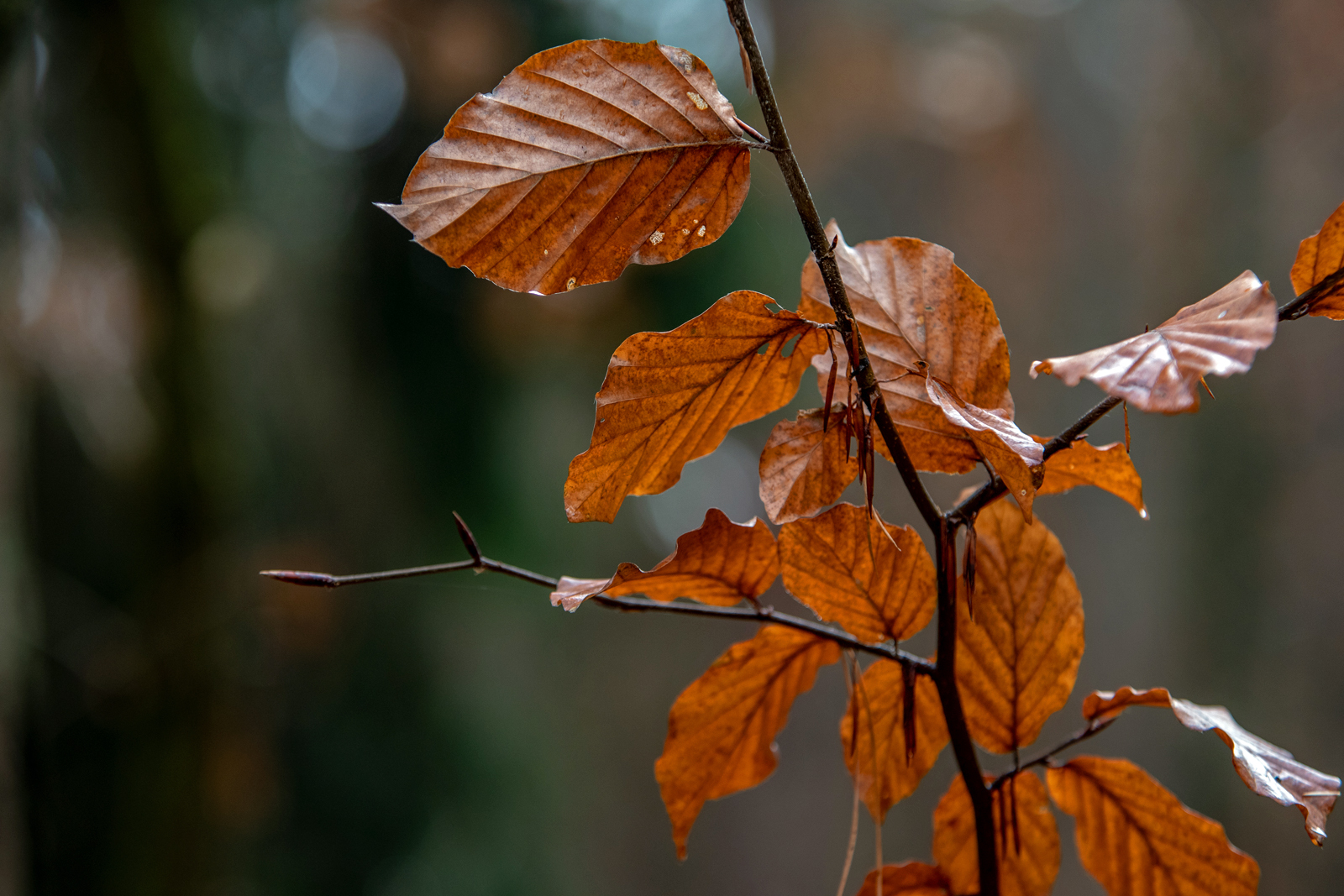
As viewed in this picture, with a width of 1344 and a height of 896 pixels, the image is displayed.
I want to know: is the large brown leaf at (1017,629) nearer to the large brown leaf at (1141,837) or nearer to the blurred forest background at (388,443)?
the large brown leaf at (1141,837)

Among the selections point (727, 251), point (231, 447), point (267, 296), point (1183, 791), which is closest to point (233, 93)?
point (267, 296)

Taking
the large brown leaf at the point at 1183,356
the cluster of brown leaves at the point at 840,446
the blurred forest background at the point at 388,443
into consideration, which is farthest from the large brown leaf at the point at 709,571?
the blurred forest background at the point at 388,443

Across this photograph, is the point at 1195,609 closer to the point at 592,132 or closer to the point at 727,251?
the point at 727,251

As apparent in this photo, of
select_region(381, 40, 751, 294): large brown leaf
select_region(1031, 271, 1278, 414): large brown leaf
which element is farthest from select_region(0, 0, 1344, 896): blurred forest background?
select_region(1031, 271, 1278, 414): large brown leaf

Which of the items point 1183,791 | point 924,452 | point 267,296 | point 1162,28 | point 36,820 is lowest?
point 36,820

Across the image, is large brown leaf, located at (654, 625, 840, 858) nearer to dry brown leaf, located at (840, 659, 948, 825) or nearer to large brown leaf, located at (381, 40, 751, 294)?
dry brown leaf, located at (840, 659, 948, 825)

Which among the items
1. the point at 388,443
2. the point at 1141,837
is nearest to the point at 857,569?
the point at 1141,837
